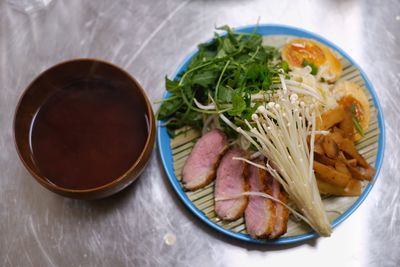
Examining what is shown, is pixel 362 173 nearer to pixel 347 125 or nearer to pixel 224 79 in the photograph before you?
pixel 347 125

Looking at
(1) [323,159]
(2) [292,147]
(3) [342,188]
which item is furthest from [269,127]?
(3) [342,188]

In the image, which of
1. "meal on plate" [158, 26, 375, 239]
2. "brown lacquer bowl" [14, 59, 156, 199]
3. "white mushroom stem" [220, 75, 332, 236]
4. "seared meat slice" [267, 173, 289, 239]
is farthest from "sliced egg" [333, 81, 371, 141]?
"brown lacquer bowl" [14, 59, 156, 199]

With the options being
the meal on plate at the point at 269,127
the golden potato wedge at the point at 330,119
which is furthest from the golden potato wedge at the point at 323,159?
the golden potato wedge at the point at 330,119

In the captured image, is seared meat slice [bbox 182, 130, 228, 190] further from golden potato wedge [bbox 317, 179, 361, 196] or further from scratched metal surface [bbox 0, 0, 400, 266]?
golden potato wedge [bbox 317, 179, 361, 196]

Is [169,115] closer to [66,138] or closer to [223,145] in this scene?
[223,145]

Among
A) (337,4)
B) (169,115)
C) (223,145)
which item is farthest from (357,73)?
(169,115)

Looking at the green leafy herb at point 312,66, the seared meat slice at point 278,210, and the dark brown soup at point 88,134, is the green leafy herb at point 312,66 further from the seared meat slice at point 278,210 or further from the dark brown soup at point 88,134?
the dark brown soup at point 88,134
